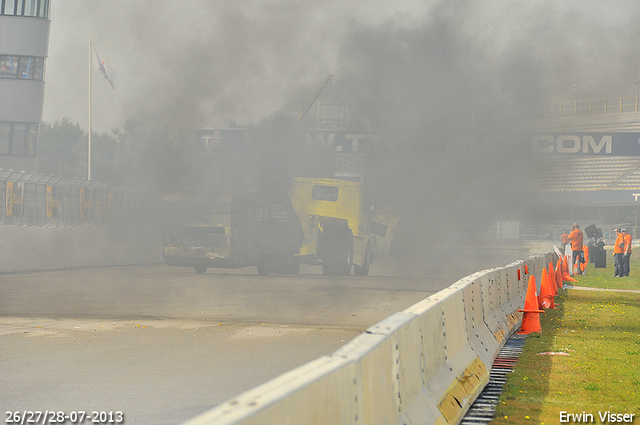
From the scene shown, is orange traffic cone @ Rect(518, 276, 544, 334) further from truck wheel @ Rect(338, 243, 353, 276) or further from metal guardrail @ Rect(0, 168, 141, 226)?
metal guardrail @ Rect(0, 168, 141, 226)

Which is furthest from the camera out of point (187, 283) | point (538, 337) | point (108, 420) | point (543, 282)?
point (187, 283)

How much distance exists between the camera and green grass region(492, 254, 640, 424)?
6.21m

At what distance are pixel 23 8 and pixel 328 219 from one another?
2443cm

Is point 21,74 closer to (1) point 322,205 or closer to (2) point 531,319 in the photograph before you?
(1) point 322,205

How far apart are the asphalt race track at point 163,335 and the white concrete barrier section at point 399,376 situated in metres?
1.90

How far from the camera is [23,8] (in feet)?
129

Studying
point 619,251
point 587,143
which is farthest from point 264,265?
point 587,143

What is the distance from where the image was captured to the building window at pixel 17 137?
40406 millimetres

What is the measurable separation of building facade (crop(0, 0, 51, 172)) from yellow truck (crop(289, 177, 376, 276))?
22453mm

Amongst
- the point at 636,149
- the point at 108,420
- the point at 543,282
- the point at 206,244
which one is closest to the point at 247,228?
the point at 206,244

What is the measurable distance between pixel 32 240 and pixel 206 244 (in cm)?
683

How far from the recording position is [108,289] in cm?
1767

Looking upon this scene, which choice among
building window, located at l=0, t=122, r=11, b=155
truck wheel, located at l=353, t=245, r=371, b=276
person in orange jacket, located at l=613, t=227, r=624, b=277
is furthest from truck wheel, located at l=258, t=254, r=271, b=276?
building window, located at l=0, t=122, r=11, b=155

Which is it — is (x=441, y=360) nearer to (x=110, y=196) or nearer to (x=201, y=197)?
(x=201, y=197)
